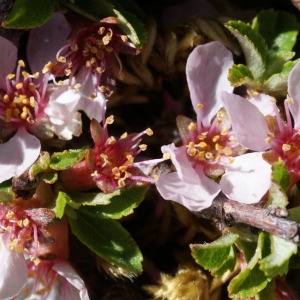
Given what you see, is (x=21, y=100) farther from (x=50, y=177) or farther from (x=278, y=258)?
(x=278, y=258)

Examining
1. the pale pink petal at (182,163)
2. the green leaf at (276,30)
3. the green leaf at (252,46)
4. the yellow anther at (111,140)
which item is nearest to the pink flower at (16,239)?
the yellow anther at (111,140)

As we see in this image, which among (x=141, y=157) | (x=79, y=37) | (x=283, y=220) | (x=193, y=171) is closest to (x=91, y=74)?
(x=79, y=37)

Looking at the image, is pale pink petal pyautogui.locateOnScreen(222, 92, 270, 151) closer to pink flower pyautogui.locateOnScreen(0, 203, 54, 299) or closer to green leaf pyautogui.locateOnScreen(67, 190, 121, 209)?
green leaf pyautogui.locateOnScreen(67, 190, 121, 209)

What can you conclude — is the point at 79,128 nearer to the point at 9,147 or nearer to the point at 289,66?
the point at 9,147

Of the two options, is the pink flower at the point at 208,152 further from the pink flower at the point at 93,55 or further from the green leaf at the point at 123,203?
the pink flower at the point at 93,55

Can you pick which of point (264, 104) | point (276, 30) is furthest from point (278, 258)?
point (276, 30)

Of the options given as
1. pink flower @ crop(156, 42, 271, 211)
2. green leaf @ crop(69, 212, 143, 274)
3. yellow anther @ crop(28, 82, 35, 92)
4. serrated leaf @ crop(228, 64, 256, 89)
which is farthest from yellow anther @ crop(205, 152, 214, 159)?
yellow anther @ crop(28, 82, 35, 92)
